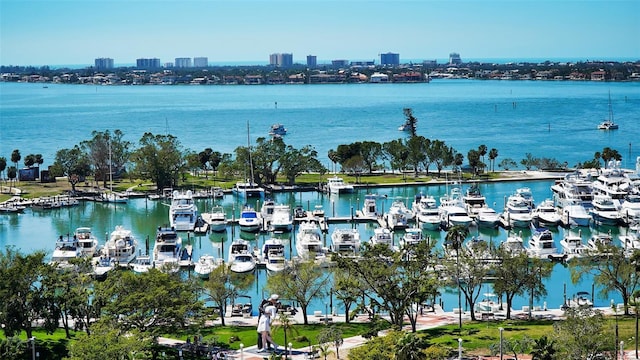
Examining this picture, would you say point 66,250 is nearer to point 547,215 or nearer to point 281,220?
point 281,220

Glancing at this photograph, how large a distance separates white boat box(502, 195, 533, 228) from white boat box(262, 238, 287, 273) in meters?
19.8

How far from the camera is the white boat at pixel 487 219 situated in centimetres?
6544

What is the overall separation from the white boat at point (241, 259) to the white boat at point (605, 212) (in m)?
28.2

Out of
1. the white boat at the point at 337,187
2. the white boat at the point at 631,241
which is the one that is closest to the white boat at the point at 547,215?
the white boat at the point at 631,241

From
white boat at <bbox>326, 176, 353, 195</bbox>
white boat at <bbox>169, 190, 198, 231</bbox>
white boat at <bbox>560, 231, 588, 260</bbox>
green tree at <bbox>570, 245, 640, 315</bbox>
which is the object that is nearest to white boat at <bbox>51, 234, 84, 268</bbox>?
white boat at <bbox>169, 190, 198, 231</bbox>

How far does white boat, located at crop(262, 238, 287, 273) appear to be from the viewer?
5266 cm

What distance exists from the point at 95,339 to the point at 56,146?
10449 cm

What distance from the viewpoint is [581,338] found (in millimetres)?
30125

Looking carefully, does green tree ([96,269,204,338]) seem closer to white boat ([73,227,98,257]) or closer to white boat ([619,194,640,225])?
white boat ([73,227,98,257])

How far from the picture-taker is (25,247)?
6222cm

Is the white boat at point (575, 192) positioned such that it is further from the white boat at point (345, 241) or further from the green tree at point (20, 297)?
the green tree at point (20, 297)

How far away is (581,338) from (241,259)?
27323 mm

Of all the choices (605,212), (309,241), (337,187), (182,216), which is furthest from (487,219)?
(182,216)

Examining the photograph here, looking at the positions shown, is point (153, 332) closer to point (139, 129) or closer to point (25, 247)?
point (25, 247)
